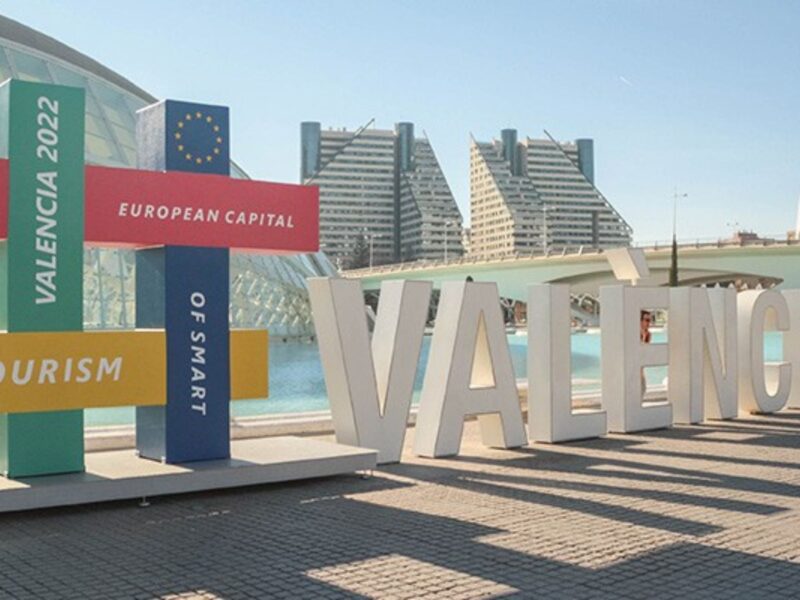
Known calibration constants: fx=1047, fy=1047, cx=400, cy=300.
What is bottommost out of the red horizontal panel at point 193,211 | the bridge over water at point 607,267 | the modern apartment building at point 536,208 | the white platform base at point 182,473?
the white platform base at point 182,473

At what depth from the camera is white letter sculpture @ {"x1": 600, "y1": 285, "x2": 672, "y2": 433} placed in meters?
15.8

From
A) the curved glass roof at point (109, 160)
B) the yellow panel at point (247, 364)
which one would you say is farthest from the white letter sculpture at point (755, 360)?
the curved glass roof at point (109, 160)

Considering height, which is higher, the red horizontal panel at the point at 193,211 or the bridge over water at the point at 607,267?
the bridge over water at the point at 607,267

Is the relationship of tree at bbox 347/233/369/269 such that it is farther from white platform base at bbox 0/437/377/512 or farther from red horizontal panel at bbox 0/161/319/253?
red horizontal panel at bbox 0/161/319/253

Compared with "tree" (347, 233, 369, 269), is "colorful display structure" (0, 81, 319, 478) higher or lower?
lower

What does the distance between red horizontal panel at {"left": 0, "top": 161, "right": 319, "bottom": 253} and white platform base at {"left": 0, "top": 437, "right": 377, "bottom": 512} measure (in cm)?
222

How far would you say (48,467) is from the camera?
973cm

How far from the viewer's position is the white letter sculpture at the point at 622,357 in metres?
15.8

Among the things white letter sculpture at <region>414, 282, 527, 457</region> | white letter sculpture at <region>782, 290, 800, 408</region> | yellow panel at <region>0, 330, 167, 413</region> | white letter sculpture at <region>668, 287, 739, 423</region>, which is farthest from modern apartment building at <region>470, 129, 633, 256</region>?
yellow panel at <region>0, 330, 167, 413</region>

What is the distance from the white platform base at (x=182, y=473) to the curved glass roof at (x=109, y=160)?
15864mm

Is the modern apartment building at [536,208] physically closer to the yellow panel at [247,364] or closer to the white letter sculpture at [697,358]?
the white letter sculpture at [697,358]

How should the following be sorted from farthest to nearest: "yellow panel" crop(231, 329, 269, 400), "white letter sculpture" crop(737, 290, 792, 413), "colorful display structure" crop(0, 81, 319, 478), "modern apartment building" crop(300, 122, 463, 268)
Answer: "modern apartment building" crop(300, 122, 463, 268) < "white letter sculpture" crop(737, 290, 792, 413) < "yellow panel" crop(231, 329, 269, 400) < "colorful display structure" crop(0, 81, 319, 478)

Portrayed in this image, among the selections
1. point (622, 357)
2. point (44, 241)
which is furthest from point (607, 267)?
point (44, 241)

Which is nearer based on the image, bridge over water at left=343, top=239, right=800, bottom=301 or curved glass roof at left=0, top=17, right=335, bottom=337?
curved glass roof at left=0, top=17, right=335, bottom=337
